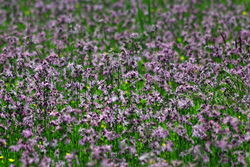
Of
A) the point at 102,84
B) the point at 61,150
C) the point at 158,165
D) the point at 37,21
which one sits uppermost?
the point at 37,21

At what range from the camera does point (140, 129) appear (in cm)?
Result: 490

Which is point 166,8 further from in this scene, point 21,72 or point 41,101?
point 41,101

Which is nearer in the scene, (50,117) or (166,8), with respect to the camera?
(50,117)

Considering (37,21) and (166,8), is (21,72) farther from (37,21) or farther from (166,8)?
(166,8)

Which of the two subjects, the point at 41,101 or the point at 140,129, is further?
the point at 41,101

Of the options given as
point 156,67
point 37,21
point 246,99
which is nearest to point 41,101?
point 156,67

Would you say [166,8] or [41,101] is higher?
[166,8]

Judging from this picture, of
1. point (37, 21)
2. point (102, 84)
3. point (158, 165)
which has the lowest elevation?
point (158, 165)

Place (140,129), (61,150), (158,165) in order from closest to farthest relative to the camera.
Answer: (158,165)
(140,129)
(61,150)

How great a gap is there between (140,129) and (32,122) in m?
1.70

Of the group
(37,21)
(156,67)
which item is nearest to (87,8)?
(37,21)

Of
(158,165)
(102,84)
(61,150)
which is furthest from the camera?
(102,84)

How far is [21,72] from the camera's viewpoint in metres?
7.20

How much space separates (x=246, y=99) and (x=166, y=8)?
30.5ft
